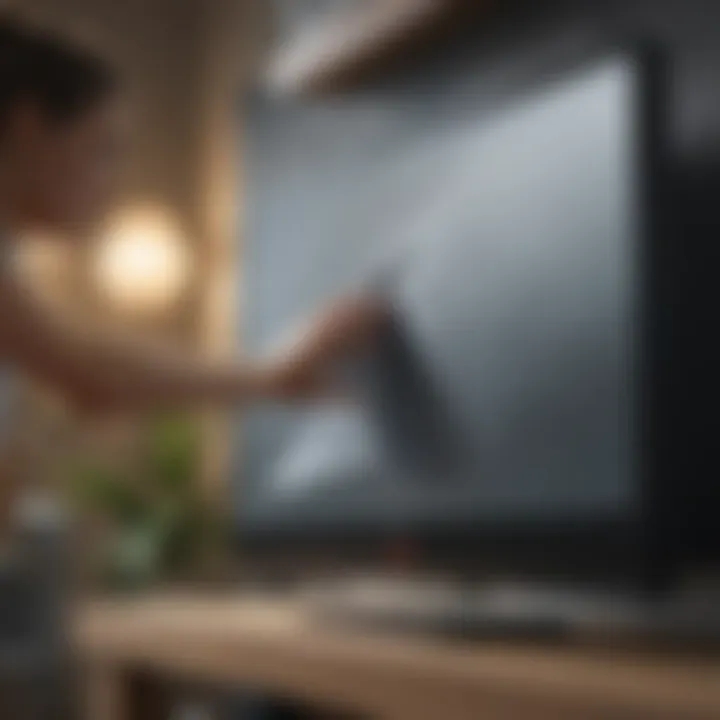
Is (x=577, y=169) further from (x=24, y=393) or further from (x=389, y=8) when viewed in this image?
(x=24, y=393)

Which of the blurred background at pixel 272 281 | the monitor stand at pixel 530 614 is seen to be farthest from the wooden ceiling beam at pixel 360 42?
the monitor stand at pixel 530 614

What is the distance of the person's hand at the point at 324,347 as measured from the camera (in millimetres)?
1850

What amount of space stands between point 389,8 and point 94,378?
2.09 feet

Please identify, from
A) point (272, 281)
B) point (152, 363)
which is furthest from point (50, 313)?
point (272, 281)

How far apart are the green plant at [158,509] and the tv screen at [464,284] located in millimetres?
589

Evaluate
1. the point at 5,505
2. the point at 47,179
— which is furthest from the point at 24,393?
the point at 47,179

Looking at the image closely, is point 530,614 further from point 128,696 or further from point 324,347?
point 128,696

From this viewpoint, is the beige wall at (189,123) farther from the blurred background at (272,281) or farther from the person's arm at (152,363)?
the person's arm at (152,363)

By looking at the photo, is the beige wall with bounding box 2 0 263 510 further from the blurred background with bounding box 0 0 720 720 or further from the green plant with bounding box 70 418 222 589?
the green plant with bounding box 70 418 222 589

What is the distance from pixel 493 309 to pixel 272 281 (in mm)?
599

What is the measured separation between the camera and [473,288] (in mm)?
1641

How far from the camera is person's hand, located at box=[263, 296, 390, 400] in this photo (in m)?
1.85

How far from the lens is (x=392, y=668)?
141 cm

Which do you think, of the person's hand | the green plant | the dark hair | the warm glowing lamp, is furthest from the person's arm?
the warm glowing lamp
